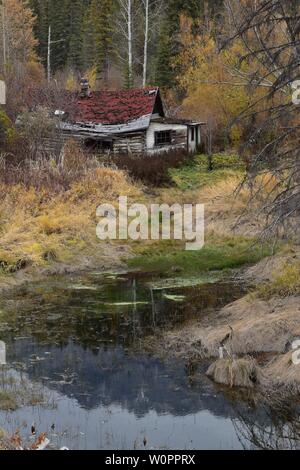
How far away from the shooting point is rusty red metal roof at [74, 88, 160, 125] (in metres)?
33.8

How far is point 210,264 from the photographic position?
20.6 m

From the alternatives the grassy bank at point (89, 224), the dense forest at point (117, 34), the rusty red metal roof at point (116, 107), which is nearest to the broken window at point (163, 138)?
the rusty red metal roof at point (116, 107)

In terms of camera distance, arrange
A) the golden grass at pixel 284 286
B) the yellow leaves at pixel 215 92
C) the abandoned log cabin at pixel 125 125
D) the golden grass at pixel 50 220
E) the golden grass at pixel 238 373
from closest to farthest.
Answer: the golden grass at pixel 238 373
the golden grass at pixel 284 286
the golden grass at pixel 50 220
the abandoned log cabin at pixel 125 125
the yellow leaves at pixel 215 92

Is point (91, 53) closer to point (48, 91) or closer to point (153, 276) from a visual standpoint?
point (48, 91)

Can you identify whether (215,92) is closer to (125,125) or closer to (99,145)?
(125,125)

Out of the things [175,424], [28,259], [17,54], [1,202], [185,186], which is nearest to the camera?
[175,424]

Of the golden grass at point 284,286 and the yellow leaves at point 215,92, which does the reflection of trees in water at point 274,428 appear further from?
the yellow leaves at point 215,92

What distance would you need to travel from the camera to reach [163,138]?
3475 centimetres

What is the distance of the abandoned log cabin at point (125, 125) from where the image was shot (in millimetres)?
33188

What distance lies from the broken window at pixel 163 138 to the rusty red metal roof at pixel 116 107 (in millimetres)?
1386

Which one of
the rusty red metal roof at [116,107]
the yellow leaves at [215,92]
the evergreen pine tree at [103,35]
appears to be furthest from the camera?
the evergreen pine tree at [103,35]

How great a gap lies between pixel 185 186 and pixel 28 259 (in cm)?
1046
